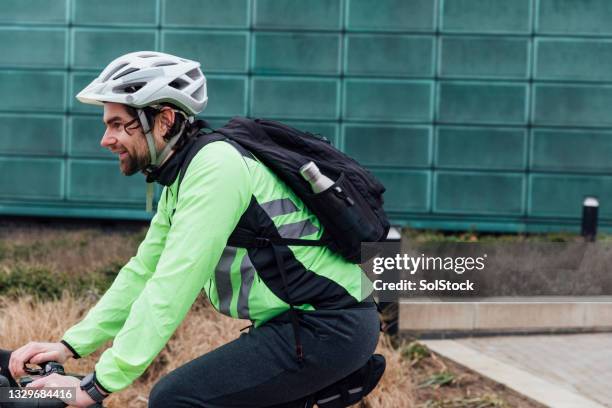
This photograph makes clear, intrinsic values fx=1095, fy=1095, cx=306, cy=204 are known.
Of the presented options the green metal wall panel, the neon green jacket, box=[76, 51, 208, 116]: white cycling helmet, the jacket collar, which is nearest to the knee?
the neon green jacket

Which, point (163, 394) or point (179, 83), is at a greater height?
point (179, 83)

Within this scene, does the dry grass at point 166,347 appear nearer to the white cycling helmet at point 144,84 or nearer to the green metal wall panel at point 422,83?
the white cycling helmet at point 144,84

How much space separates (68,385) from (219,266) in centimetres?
54

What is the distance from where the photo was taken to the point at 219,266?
316 centimetres

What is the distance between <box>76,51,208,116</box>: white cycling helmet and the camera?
3217 millimetres

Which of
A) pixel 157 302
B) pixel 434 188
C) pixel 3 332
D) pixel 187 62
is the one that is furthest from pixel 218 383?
pixel 434 188

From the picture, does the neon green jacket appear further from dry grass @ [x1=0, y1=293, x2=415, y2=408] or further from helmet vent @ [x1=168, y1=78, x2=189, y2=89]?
dry grass @ [x1=0, y1=293, x2=415, y2=408]

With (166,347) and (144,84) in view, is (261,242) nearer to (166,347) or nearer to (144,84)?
(144,84)

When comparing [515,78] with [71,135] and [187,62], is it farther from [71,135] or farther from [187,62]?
[187,62]

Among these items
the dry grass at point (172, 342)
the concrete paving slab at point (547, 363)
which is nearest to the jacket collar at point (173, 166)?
the dry grass at point (172, 342)

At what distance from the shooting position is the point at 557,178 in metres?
13.9

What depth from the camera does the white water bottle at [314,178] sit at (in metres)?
3.15

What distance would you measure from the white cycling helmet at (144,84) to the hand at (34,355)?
0.76 meters

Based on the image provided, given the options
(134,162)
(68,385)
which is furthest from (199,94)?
(68,385)
